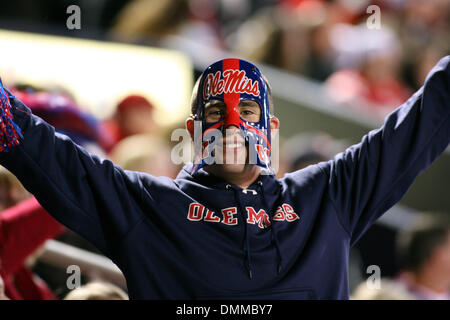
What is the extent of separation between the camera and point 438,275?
3.66 m

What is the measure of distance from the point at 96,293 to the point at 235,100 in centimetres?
82

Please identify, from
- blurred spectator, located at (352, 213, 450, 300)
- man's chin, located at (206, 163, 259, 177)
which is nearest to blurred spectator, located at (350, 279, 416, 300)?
blurred spectator, located at (352, 213, 450, 300)

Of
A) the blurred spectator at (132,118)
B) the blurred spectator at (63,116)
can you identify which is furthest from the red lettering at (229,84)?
the blurred spectator at (132,118)

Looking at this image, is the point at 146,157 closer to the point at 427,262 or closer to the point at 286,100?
the point at 427,262

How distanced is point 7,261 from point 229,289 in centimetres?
96

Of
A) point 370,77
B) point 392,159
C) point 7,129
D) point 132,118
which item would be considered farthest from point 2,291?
point 370,77

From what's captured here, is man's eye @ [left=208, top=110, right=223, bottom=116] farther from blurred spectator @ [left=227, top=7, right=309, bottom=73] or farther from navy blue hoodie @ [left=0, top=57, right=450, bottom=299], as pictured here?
blurred spectator @ [left=227, top=7, right=309, bottom=73]

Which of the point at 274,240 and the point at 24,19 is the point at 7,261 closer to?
the point at 274,240

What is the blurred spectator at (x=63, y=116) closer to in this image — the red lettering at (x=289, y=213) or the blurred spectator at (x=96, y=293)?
the blurred spectator at (x=96, y=293)

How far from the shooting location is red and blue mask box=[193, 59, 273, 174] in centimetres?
225

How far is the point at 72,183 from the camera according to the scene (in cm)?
210

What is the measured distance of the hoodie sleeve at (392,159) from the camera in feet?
7.54

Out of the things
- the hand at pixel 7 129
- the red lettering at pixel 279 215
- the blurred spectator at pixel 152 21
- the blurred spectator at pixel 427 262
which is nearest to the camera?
the hand at pixel 7 129

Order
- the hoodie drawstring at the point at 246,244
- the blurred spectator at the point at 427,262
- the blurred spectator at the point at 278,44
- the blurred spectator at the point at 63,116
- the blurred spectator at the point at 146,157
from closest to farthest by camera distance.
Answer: the hoodie drawstring at the point at 246,244
the blurred spectator at the point at 63,116
the blurred spectator at the point at 146,157
the blurred spectator at the point at 427,262
the blurred spectator at the point at 278,44
